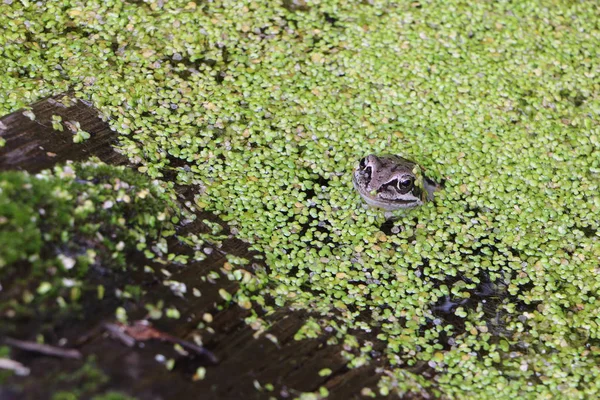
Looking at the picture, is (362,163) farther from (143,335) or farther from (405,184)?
(143,335)

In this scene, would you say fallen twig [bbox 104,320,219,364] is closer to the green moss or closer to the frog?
the green moss

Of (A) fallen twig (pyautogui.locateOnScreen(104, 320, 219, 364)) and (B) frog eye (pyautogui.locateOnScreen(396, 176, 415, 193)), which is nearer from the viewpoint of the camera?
(A) fallen twig (pyautogui.locateOnScreen(104, 320, 219, 364))

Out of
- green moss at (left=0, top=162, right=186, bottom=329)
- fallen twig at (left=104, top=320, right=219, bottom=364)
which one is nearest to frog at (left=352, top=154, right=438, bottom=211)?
green moss at (left=0, top=162, right=186, bottom=329)

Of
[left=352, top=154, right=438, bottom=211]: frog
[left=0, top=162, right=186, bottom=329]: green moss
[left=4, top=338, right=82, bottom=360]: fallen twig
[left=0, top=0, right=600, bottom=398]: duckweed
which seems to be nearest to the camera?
[left=4, top=338, right=82, bottom=360]: fallen twig

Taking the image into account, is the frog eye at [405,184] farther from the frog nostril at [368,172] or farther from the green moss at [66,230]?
the green moss at [66,230]

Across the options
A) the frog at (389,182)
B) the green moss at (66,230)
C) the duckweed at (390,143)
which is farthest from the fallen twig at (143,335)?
the frog at (389,182)

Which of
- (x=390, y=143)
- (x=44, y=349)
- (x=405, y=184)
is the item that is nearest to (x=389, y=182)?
(x=405, y=184)
